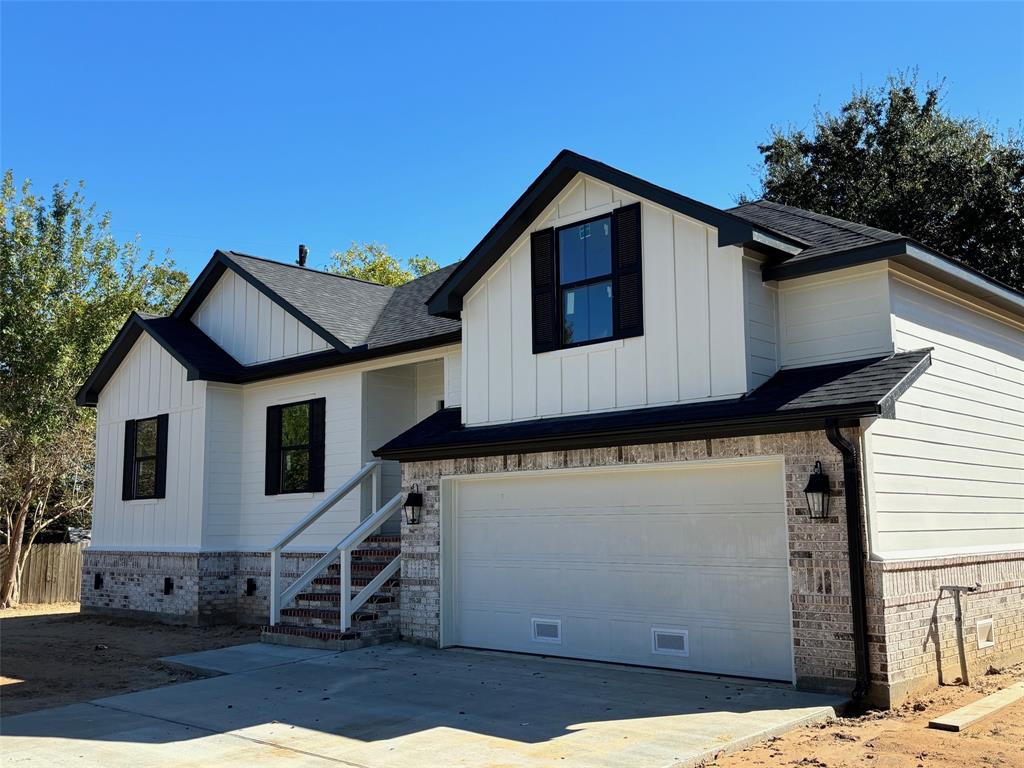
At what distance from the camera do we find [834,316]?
392 inches

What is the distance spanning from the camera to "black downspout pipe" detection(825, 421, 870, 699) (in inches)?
319

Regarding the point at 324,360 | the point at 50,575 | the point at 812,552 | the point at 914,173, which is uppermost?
the point at 914,173

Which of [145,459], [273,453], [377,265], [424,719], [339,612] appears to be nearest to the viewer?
[424,719]

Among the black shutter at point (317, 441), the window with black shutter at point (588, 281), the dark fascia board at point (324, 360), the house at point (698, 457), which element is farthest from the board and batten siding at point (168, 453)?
the window with black shutter at point (588, 281)

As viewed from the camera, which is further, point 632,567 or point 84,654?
point 84,654

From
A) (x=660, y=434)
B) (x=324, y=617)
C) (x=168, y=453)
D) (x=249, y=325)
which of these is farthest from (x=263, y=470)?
(x=660, y=434)

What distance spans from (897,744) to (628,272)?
5773 mm

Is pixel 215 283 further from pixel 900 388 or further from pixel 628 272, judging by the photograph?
pixel 900 388

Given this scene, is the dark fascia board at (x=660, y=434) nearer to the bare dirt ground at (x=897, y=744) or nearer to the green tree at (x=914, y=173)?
the bare dirt ground at (x=897, y=744)

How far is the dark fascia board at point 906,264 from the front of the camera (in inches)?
369

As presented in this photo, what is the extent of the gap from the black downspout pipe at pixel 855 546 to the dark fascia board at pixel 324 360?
257 inches

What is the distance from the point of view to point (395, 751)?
7.05 meters

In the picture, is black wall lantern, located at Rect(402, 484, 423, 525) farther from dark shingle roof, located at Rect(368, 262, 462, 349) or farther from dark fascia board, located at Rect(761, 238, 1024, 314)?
dark fascia board, located at Rect(761, 238, 1024, 314)

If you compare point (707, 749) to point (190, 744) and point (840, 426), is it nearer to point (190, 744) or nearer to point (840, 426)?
point (840, 426)
